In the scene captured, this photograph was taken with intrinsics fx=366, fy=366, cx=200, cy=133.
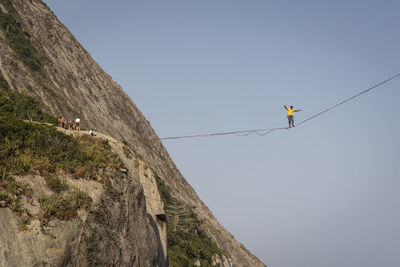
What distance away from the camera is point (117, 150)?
19125 millimetres

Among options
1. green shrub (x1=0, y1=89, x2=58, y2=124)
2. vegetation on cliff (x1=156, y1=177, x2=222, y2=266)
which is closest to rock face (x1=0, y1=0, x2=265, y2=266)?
vegetation on cliff (x1=156, y1=177, x2=222, y2=266)

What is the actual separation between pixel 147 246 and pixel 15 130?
8086 mm

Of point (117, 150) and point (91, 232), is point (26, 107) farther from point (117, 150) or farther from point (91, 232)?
point (91, 232)

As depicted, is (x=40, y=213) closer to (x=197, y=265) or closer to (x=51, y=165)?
(x=51, y=165)

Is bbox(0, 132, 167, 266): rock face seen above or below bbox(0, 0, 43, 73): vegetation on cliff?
below

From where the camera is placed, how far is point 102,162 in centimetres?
1673

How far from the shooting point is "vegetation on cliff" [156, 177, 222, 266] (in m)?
56.0

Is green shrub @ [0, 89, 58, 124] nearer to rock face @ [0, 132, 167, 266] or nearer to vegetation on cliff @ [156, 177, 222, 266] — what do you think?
rock face @ [0, 132, 167, 266]

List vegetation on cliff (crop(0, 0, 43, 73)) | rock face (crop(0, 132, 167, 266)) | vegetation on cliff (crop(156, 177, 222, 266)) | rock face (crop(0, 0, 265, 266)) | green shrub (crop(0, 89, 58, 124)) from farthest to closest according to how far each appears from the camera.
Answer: vegetation on cliff (crop(156, 177, 222, 266)) < vegetation on cliff (crop(0, 0, 43, 73)) < green shrub (crop(0, 89, 58, 124)) < rock face (crop(0, 0, 265, 266)) < rock face (crop(0, 132, 167, 266))

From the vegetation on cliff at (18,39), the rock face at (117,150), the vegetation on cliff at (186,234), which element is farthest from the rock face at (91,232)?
the vegetation on cliff at (18,39)

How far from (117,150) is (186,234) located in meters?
46.8

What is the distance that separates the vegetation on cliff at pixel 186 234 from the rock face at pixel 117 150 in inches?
130

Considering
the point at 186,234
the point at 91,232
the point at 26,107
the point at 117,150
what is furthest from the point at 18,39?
the point at 91,232

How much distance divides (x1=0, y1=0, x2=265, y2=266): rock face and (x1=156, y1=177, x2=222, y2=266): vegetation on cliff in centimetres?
331
